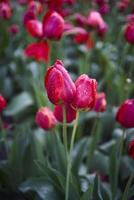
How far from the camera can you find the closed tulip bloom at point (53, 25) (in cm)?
146

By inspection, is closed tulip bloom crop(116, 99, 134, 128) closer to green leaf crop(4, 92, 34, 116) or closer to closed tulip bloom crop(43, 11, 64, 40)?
closed tulip bloom crop(43, 11, 64, 40)

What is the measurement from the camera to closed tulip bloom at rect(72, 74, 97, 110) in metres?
0.98

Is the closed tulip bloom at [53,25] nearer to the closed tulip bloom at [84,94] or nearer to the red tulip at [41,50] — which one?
the red tulip at [41,50]

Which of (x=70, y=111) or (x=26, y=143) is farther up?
(x=70, y=111)

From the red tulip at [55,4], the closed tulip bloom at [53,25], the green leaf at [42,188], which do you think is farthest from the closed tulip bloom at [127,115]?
the red tulip at [55,4]

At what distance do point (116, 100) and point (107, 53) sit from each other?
19.5 inches

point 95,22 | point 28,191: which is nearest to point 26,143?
point 28,191

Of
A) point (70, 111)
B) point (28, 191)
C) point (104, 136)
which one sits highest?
point (70, 111)

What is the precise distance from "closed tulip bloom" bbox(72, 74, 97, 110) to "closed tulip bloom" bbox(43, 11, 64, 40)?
51 centimetres

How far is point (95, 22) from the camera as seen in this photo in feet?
6.56

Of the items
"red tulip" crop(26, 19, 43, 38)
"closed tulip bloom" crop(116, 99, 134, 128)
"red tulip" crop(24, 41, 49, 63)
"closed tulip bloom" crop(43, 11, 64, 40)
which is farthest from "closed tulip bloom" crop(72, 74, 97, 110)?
"red tulip" crop(24, 41, 49, 63)

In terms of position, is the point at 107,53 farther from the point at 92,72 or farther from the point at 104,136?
the point at 104,136

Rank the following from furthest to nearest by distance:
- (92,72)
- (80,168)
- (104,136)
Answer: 1. (92,72)
2. (104,136)
3. (80,168)

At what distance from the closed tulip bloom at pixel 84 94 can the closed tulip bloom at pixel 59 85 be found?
0.04 ft
